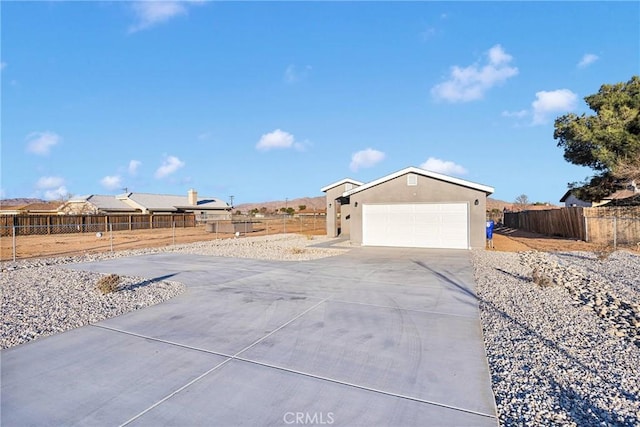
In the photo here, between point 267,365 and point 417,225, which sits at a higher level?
point 417,225

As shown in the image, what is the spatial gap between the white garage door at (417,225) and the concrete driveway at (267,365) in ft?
28.8

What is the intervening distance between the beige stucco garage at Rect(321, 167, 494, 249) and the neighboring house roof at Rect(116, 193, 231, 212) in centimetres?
3369

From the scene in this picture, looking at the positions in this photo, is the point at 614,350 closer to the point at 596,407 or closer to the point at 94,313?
the point at 596,407

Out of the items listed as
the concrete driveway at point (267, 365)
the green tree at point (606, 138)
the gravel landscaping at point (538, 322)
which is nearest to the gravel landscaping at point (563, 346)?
the gravel landscaping at point (538, 322)

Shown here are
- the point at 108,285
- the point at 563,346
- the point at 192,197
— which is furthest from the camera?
the point at 192,197

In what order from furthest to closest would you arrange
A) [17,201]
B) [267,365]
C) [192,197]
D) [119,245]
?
[17,201]
[192,197]
[119,245]
[267,365]

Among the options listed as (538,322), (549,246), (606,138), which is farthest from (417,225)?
(538,322)

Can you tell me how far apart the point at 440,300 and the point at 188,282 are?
18.7 ft

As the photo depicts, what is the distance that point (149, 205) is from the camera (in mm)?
42625

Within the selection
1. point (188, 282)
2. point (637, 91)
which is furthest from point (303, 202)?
point (188, 282)

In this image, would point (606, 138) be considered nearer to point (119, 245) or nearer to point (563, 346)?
point (563, 346)

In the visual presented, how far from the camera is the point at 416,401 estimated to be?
124 inches

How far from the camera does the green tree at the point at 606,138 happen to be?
642 inches

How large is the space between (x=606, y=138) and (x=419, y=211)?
9.97 meters
